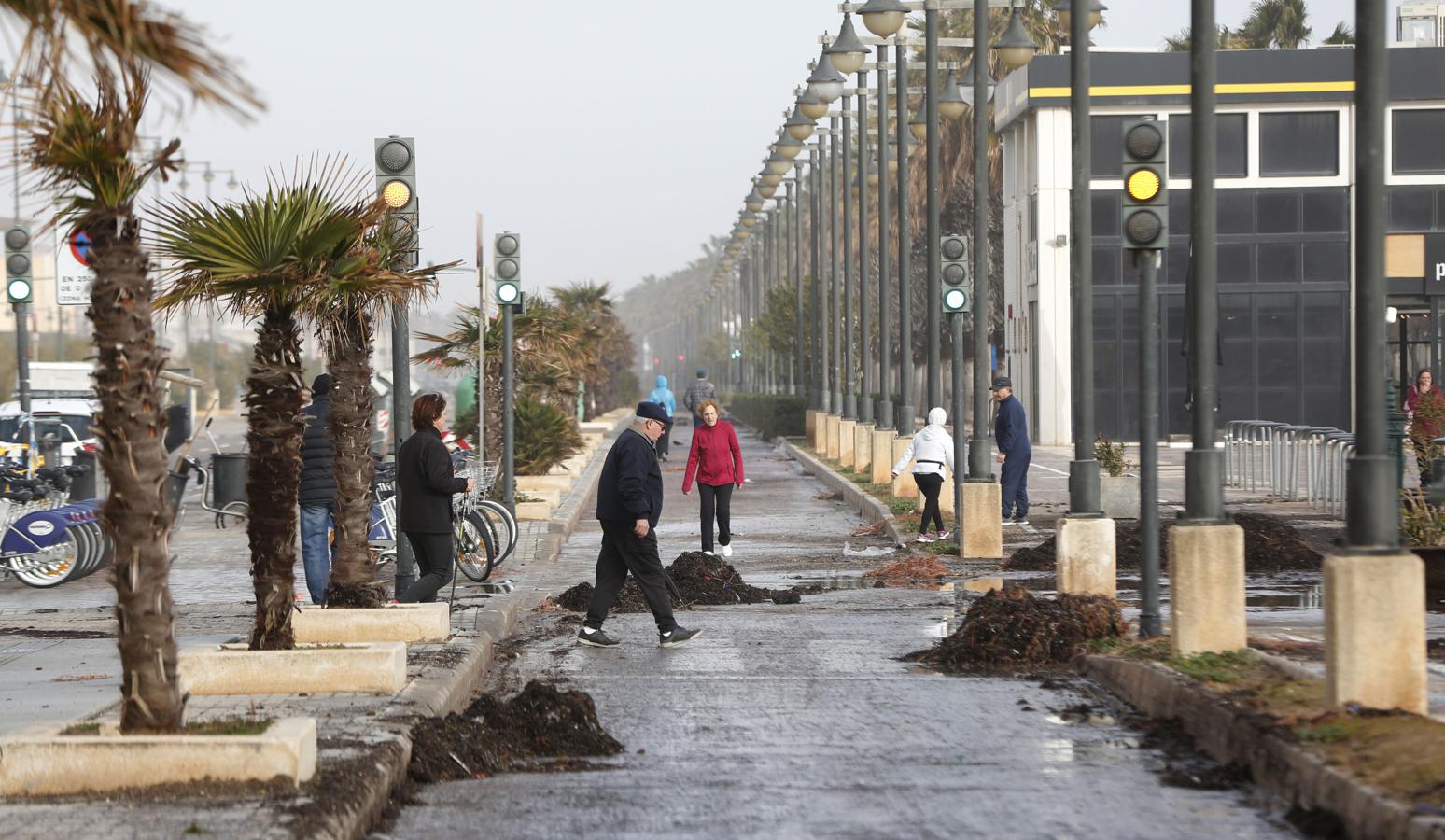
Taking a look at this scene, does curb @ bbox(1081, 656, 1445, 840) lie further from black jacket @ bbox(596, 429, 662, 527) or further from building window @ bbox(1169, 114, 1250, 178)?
building window @ bbox(1169, 114, 1250, 178)

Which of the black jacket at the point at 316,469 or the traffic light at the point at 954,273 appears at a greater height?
the traffic light at the point at 954,273

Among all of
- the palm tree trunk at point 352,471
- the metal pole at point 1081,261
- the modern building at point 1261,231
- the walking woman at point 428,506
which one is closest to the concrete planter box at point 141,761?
the palm tree trunk at point 352,471

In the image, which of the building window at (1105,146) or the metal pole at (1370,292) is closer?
the metal pole at (1370,292)

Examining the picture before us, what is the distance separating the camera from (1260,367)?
2071 inches

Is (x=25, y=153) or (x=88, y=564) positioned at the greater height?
(x=25, y=153)

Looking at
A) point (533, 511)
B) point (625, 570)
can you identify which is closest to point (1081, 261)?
point (625, 570)

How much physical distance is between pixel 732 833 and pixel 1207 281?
5.25 metres

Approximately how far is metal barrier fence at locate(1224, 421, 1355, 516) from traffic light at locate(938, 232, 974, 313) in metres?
4.77

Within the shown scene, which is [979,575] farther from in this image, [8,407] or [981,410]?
[8,407]

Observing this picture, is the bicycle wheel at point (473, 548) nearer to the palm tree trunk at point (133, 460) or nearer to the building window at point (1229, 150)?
the palm tree trunk at point (133, 460)

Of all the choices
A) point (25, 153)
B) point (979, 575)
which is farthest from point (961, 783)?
point (979, 575)

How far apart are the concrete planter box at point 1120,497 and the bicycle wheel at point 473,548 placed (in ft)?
30.2

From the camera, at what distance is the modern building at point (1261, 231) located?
52.3 m

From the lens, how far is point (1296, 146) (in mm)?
53531
